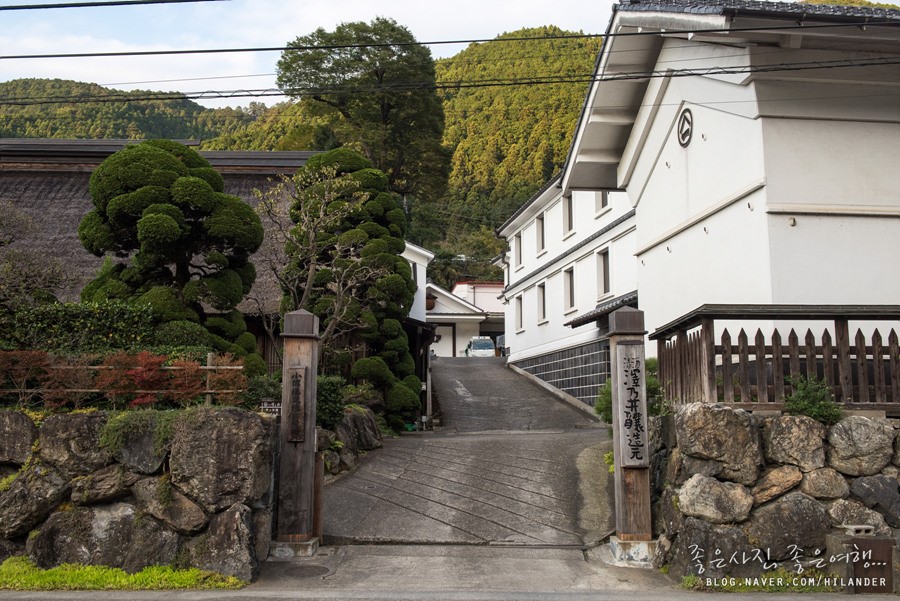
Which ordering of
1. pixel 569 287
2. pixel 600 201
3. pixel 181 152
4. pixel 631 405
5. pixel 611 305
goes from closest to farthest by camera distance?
1. pixel 631 405
2. pixel 181 152
3. pixel 611 305
4. pixel 600 201
5. pixel 569 287

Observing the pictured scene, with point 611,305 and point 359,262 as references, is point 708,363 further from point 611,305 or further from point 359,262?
point 611,305

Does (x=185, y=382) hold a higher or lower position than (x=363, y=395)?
higher

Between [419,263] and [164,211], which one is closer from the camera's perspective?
[164,211]

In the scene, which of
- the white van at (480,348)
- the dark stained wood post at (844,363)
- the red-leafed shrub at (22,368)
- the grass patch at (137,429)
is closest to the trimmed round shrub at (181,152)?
the red-leafed shrub at (22,368)

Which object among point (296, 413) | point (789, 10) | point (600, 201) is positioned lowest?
point (296, 413)


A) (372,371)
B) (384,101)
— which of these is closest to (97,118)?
(384,101)

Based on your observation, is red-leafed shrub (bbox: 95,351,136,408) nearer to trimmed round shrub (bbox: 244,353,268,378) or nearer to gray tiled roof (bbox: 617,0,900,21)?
trimmed round shrub (bbox: 244,353,268,378)

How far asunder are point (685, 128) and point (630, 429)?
22.1 ft

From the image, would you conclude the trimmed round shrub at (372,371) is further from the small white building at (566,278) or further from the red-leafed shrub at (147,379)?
the red-leafed shrub at (147,379)

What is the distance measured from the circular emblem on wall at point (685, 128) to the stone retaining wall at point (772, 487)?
21.6ft

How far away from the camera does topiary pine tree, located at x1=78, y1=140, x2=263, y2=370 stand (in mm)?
13180

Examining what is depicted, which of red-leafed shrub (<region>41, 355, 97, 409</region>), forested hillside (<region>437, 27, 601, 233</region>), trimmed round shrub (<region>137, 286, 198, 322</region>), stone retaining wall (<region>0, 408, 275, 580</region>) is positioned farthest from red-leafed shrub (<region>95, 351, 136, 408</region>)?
forested hillside (<region>437, 27, 601, 233</region>)

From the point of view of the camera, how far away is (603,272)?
78.2ft

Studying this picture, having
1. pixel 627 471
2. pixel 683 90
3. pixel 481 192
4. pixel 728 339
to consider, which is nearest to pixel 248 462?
pixel 627 471
